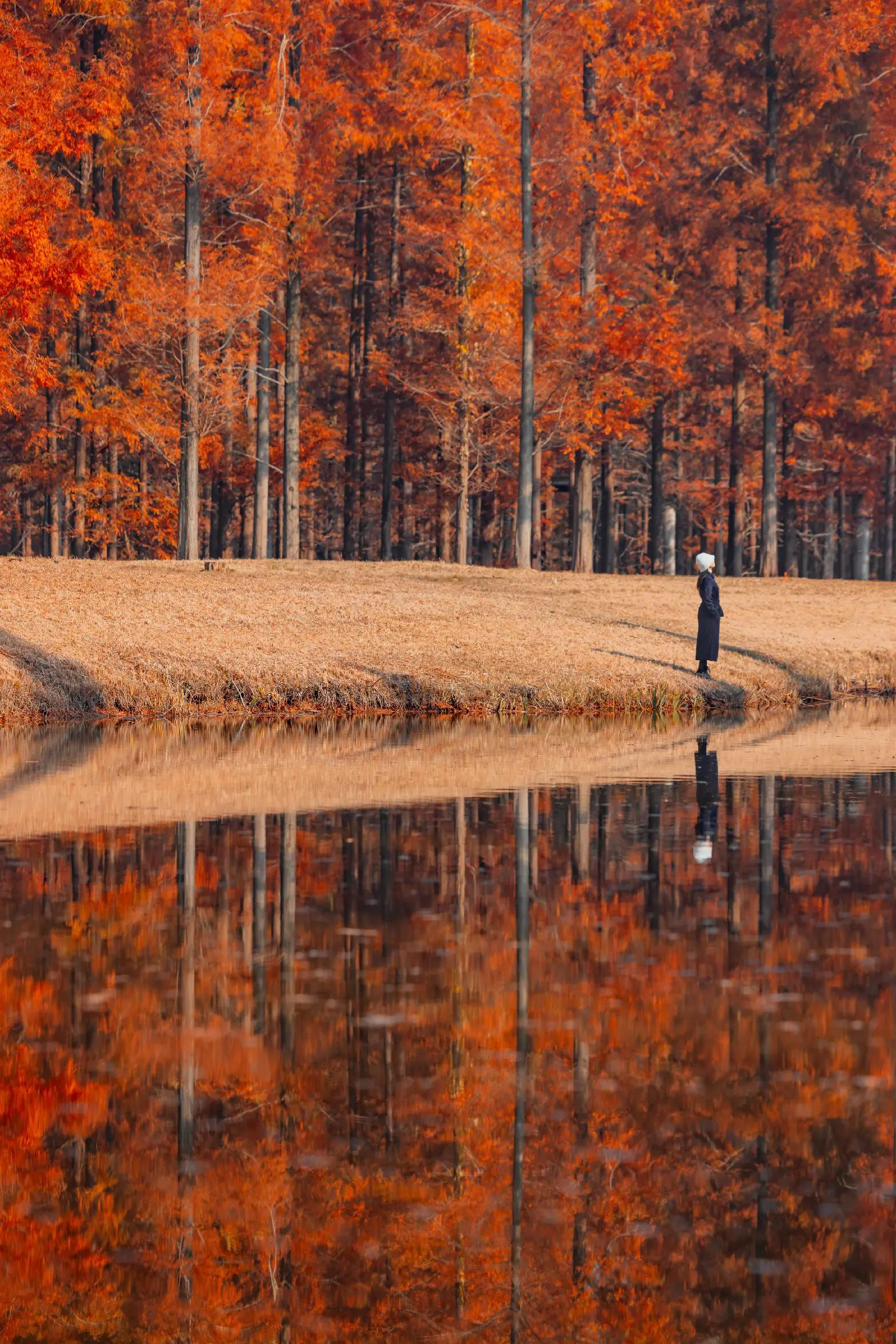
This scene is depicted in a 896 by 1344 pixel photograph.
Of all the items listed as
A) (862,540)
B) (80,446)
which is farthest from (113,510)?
(862,540)

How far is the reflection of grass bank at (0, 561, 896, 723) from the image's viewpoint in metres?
24.5

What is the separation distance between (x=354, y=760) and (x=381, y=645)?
30.7 ft

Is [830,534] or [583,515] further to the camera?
[830,534]

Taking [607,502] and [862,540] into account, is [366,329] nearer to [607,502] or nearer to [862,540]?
[607,502]

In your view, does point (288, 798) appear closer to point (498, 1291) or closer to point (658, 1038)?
point (658, 1038)

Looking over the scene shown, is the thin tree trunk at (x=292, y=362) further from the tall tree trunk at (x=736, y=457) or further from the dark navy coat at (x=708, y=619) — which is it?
the dark navy coat at (x=708, y=619)

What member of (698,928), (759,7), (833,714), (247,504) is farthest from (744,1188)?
(247,504)

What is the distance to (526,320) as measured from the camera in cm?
3819

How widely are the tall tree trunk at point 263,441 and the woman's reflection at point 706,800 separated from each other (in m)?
22.3

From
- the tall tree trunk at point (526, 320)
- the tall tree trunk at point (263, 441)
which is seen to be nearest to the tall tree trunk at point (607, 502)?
the tall tree trunk at point (263, 441)

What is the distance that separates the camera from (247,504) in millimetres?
61188

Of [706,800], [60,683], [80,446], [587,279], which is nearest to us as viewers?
[706,800]

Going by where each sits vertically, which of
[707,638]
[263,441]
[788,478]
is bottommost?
[707,638]

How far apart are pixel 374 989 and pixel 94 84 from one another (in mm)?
30302
